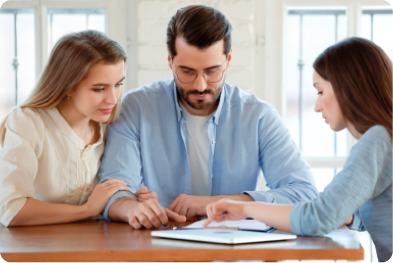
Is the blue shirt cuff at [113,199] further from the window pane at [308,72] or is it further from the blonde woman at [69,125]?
the window pane at [308,72]

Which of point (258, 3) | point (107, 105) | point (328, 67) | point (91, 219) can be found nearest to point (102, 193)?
point (91, 219)

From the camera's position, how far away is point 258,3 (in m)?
2.55

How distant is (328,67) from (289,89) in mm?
1414

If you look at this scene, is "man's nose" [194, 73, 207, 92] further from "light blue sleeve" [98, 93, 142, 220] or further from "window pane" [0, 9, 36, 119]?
"window pane" [0, 9, 36, 119]

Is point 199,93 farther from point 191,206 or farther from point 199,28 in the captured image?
point 191,206

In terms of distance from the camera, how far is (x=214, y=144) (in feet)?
5.93

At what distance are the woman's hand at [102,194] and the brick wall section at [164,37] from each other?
3.44 feet

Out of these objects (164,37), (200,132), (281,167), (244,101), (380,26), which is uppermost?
(380,26)

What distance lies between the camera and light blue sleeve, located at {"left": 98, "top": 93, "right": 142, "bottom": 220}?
1627 millimetres

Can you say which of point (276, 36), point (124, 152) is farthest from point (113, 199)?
point (276, 36)

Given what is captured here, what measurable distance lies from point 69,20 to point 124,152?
140 cm

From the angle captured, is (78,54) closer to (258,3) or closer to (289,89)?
(258,3)

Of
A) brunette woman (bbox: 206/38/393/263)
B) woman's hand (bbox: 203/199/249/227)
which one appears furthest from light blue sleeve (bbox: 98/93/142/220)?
brunette woman (bbox: 206/38/393/263)

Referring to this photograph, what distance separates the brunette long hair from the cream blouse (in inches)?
35.2
